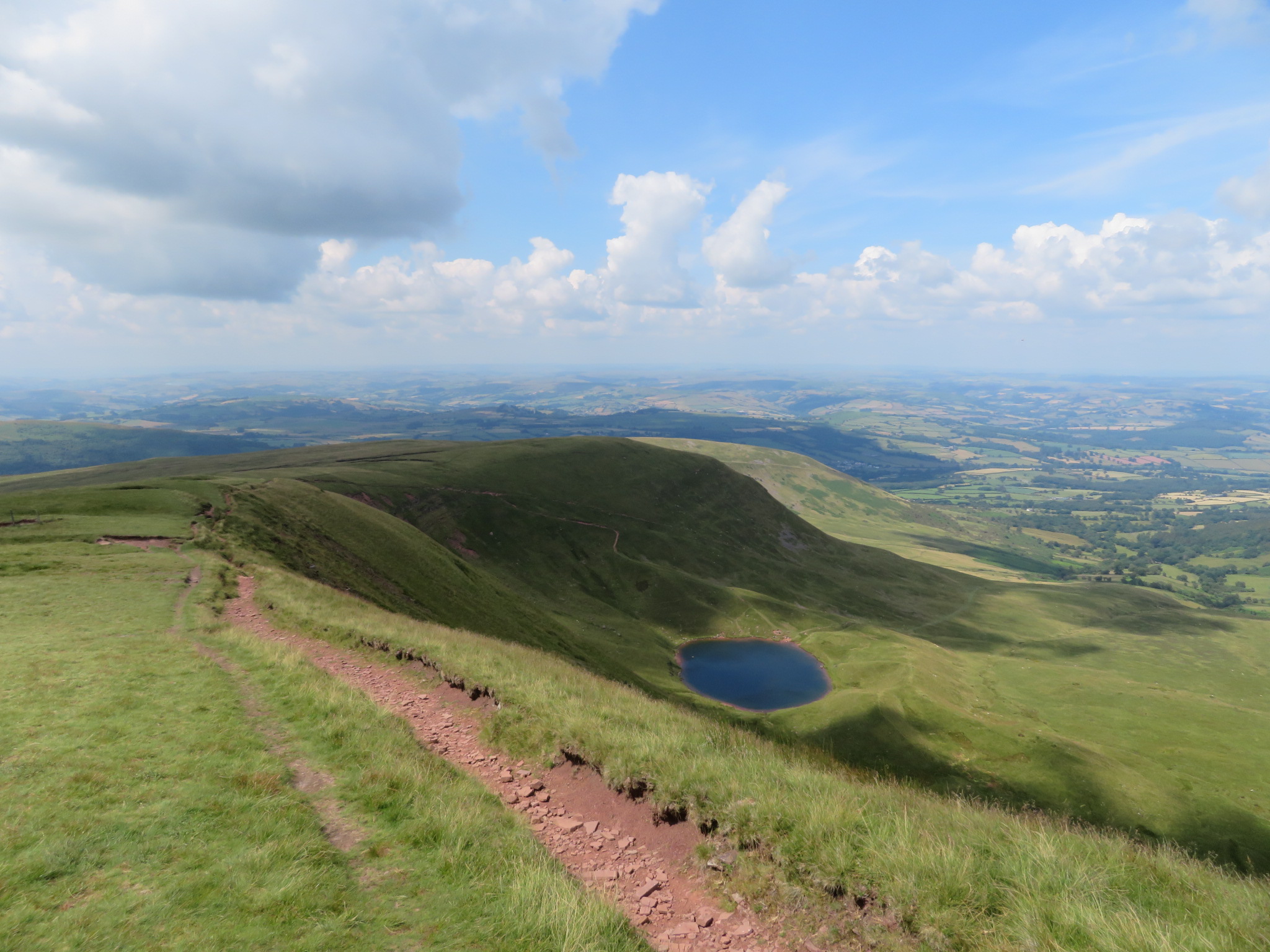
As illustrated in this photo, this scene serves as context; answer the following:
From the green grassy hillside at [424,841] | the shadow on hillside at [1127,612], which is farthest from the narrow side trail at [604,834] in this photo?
the shadow on hillside at [1127,612]

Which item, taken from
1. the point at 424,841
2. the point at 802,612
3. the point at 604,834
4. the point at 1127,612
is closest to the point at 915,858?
the point at 604,834

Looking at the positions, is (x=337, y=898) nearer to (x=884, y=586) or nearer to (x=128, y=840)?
(x=128, y=840)

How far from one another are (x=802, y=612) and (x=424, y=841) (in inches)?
4280

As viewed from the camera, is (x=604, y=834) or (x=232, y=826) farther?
(x=604, y=834)

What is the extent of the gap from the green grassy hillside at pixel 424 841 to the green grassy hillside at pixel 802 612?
88.1 ft

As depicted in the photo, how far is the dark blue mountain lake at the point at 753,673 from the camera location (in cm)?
7719

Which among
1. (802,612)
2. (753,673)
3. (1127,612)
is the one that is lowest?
(1127,612)

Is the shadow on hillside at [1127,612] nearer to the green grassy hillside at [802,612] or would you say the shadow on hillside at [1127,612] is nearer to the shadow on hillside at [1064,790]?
the green grassy hillside at [802,612]

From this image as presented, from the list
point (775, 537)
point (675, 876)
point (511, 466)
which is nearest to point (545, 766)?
point (675, 876)

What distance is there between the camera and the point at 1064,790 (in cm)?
5578

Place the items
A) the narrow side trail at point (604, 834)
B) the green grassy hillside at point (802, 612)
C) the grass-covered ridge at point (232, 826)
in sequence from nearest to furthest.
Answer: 1. the grass-covered ridge at point (232, 826)
2. the narrow side trail at point (604, 834)
3. the green grassy hillside at point (802, 612)

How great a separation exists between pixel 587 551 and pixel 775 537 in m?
65.2

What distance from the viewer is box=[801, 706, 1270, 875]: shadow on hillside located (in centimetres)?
5097

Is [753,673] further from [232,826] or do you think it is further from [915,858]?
[232,826]
